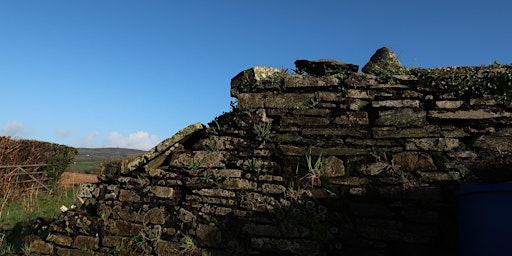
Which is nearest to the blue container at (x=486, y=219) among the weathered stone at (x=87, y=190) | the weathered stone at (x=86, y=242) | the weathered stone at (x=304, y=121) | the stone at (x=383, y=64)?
the weathered stone at (x=304, y=121)

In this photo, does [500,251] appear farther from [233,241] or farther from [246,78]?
[246,78]

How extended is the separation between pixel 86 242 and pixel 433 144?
3.98 metres

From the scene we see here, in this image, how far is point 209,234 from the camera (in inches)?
141

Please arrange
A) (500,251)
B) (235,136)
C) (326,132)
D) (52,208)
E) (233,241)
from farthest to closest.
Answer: (52,208) < (235,136) < (326,132) < (233,241) < (500,251)

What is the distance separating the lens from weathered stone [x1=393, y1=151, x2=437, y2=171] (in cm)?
339

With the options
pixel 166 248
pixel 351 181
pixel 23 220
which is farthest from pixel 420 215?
pixel 23 220

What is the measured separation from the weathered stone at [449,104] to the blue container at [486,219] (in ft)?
3.63

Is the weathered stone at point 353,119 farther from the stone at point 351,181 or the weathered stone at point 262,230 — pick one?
the weathered stone at point 262,230

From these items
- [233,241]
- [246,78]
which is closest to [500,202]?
[233,241]

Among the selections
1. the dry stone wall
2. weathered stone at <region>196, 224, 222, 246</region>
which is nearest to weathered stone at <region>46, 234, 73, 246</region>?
the dry stone wall

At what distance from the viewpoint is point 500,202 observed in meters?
2.38

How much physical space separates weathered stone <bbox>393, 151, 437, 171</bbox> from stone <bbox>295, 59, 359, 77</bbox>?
1.25 m

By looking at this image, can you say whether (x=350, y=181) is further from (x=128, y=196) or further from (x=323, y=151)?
(x=128, y=196)

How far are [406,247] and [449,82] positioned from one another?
1.84 meters
